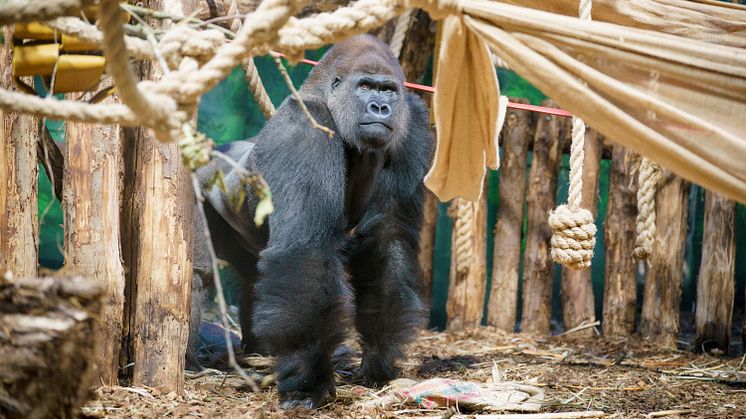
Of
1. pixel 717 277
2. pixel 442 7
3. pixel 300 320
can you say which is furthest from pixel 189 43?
pixel 717 277

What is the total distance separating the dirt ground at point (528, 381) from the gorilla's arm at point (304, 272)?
0.18 meters

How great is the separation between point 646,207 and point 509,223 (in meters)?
1.06

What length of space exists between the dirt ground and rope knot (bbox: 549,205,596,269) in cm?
63

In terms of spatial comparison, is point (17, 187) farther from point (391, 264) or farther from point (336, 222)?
point (391, 264)

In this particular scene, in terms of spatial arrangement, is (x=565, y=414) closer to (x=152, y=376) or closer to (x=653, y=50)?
(x=653, y=50)

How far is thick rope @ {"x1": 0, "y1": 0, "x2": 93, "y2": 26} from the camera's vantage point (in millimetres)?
1841

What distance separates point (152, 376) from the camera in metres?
3.22

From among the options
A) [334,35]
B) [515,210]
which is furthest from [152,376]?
[515,210]

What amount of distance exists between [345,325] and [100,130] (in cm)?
130

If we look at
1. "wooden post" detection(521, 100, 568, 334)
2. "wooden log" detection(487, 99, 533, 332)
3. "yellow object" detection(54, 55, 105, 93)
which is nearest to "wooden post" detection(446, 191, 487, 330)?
"wooden log" detection(487, 99, 533, 332)

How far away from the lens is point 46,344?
196 centimetres

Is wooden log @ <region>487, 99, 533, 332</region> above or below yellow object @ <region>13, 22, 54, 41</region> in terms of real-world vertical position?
below

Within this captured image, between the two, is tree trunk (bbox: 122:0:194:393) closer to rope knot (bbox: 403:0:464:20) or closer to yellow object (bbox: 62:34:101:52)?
yellow object (bbox: 62:34:101:52)

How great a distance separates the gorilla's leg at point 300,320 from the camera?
3222 millimetres
